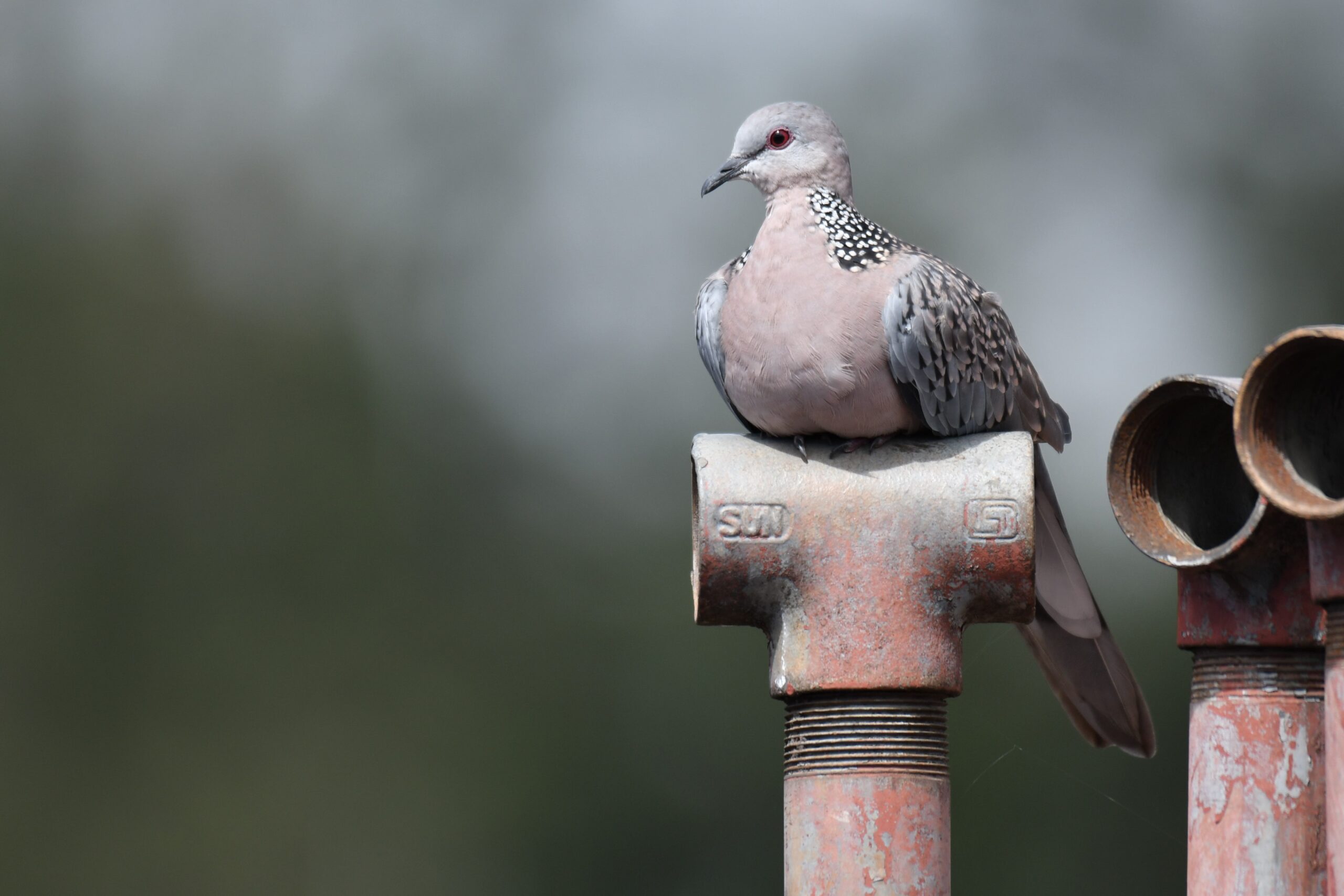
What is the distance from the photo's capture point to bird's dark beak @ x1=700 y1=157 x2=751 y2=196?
18.4 feet

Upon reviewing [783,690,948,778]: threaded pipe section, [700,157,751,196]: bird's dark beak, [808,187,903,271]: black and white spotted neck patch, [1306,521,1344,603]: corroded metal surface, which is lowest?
[783,690,948,778]: threaded pipe section

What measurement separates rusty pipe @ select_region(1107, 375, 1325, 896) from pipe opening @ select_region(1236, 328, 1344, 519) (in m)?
0.18

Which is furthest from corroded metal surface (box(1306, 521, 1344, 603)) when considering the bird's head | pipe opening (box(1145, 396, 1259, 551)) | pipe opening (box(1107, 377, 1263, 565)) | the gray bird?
the bird's head

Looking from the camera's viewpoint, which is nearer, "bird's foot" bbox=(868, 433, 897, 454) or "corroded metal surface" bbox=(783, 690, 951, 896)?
"corroded metal surface" bbox=(783, 690, 951, 896)

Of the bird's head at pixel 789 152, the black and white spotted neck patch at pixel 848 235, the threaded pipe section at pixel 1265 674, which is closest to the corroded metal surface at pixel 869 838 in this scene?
the threaded pipe section at pixel 1265 674

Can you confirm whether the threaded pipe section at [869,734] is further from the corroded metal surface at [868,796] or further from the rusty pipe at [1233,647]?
the rusty pipe at [1233,647]

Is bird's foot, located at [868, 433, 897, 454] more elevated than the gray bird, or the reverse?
the gray bird

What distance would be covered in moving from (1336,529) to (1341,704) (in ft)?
1.39

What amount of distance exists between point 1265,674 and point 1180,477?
0.61 m

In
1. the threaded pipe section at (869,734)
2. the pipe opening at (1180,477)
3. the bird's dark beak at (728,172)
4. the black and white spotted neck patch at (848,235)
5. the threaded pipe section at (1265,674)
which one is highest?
the bird's dark beak at (728,172)

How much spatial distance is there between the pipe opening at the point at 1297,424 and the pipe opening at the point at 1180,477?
1.08 feet

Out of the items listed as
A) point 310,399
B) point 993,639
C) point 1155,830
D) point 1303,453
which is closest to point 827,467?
point 1303,453

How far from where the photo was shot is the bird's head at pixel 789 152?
5.52m

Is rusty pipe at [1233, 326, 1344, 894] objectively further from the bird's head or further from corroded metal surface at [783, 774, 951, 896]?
the bird's head
